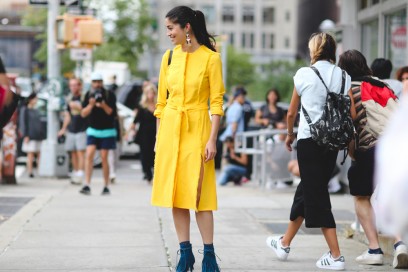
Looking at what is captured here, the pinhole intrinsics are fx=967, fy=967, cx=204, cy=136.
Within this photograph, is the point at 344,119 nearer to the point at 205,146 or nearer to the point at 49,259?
the point at 205,146

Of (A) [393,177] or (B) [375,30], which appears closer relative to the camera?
(A) [393,177]

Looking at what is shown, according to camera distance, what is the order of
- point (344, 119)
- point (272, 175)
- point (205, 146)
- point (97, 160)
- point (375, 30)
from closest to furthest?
1. point (205, 146)
2. point (344, 119)
3. point (375, 30)
4. point (272, 175)
5. point (97, 160)

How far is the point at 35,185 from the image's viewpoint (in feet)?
51.5

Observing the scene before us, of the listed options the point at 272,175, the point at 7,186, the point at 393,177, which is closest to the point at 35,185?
the point at 7,186

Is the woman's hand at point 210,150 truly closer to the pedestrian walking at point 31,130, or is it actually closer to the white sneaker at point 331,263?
the white sneaker at point 331,263

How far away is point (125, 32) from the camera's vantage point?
177 feet

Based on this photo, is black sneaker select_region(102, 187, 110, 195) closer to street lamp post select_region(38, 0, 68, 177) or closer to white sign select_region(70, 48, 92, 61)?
street lamp post select_region(38, 0, 68, 177)

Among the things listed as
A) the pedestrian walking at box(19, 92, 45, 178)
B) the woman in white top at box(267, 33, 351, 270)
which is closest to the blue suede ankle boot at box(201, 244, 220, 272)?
the woman in white top at box(267, 33, 351, 270)

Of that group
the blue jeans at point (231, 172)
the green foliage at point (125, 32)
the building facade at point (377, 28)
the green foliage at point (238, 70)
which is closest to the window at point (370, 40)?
the building facade at point (377, 28)

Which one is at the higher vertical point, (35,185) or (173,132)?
(173,132)

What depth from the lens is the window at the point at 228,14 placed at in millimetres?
121750

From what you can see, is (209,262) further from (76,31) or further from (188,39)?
(76,31)

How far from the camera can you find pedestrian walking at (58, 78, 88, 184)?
1605 cm

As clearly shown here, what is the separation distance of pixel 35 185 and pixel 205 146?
955 cm
